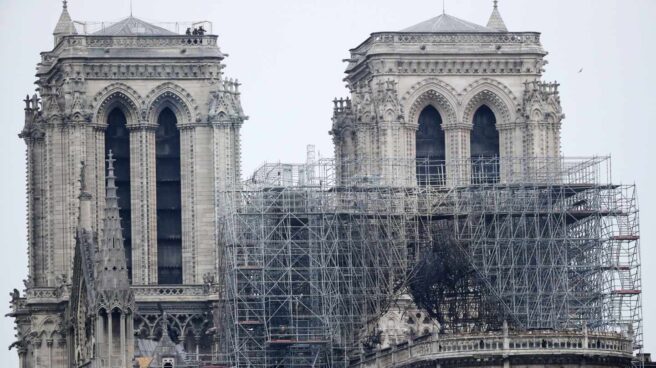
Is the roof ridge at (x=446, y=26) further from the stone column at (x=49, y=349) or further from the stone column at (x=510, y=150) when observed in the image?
the stone column at (x=49, y=349)

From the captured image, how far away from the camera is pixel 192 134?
157m

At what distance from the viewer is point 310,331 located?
5748 inches

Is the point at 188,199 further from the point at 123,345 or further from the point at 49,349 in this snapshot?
the point at 123,345

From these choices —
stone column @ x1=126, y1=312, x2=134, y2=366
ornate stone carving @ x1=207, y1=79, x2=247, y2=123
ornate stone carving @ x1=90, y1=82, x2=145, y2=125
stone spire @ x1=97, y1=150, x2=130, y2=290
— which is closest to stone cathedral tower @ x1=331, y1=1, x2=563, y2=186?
ornate stone carving @ x1=207, y1=79, x2=247, y2=123

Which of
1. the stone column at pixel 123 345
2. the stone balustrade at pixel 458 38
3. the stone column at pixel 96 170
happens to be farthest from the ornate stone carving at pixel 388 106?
the stone column at pixel 123 345

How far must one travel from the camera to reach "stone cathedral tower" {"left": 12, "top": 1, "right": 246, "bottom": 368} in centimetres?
15512

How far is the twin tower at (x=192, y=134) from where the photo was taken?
155 meters

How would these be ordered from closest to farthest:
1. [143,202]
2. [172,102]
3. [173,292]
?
[173,292]
[143,202]
[172,102]

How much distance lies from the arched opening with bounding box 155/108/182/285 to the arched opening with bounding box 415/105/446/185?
10.1 m

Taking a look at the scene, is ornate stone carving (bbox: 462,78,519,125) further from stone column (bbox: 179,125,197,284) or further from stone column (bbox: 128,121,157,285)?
stone column (bbox: 128,121,157,285)

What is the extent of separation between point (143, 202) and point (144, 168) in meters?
1.43

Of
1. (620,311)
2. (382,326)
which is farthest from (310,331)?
(620,311)

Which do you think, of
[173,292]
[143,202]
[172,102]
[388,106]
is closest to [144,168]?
[143,202]

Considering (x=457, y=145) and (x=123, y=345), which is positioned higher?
(x=457, y=145)
